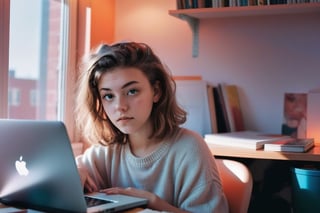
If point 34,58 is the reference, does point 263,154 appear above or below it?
below

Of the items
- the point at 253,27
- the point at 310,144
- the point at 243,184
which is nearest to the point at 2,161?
the point at 243,184

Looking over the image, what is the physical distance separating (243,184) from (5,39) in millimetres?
980

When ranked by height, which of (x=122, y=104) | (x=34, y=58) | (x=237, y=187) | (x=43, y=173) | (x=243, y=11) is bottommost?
(x=237, y=187)

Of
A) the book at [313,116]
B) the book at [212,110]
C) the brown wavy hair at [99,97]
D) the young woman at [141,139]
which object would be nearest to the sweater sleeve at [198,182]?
the young woman at [141,139]

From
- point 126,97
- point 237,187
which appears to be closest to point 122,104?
point 126,97

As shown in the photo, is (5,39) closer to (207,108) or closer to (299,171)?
(207,108)

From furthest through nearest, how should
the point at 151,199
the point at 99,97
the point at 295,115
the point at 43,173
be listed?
the point at 295,115 → the point at 99,97 → the point at 151,199 → the point at 43,173

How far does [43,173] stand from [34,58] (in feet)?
3.05

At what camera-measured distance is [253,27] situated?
2051 mm

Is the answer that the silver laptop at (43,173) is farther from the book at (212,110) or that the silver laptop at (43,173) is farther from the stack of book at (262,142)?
the book at (212,110)

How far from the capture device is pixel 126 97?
1.29 metres

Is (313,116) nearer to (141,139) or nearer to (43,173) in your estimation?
(141,139)

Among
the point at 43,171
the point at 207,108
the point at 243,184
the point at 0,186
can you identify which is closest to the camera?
the point at 43,171

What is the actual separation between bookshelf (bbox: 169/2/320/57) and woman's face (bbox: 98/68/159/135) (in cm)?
67
